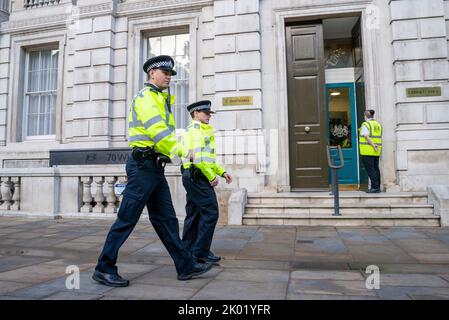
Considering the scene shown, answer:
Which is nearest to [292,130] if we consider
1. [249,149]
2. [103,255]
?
[249,149]

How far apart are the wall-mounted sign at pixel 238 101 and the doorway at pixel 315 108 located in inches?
46.0

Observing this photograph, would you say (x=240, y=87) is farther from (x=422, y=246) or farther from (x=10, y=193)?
(x=10, y=193)

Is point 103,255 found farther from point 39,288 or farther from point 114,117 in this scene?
point 114,117

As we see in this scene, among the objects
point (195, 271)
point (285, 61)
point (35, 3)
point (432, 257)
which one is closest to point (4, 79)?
point (35, 3)

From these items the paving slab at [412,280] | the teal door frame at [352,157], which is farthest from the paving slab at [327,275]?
the teal door frame at [352,157]

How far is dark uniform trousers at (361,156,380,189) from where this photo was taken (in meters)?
7.93

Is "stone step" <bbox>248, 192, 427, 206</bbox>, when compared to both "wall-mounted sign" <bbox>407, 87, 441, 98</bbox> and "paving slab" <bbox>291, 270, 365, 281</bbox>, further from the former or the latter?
"paving slab" <bbox>291, 270, 365, 281</bbox>

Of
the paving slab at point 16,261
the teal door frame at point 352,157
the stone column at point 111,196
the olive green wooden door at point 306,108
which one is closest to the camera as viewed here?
the paving slab at point 16,261

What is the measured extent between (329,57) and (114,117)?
667 centimetres

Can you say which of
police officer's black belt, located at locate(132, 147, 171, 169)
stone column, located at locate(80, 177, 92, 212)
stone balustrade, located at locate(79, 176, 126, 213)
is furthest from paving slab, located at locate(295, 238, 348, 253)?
stone column, located at locate(80, 177, 92, 212)

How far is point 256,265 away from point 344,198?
13.2ft

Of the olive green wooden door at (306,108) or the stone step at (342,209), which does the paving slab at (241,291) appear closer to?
the stone step at (342,209)

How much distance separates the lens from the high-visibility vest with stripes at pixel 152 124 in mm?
3275

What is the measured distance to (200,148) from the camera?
4109 millimetres
